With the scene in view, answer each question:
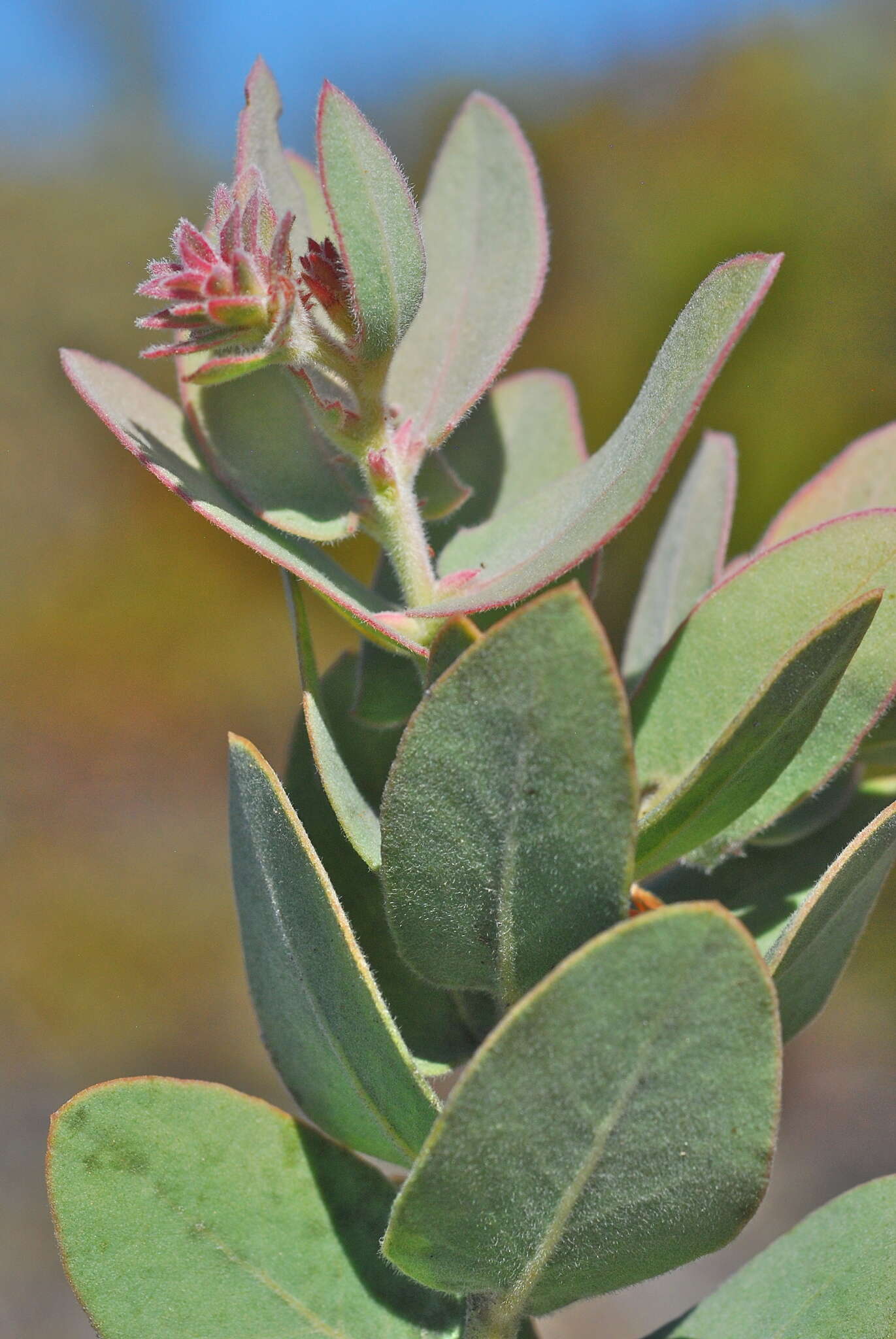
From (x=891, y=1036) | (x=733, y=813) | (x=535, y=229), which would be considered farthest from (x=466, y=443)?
(x=891, y=1036)

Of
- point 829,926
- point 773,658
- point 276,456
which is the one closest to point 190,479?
point 276,456

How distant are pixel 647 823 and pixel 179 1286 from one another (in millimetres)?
433

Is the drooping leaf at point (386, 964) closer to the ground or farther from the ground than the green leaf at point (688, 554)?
closer to the ground

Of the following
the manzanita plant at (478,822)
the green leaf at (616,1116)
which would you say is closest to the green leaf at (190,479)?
the manzanita plant at (478,822)

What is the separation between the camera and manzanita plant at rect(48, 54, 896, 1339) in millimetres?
519

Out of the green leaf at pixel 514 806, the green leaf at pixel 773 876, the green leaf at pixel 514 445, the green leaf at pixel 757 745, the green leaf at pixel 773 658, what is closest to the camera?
the green leaf at pixel 514 806

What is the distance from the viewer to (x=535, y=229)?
876 mm

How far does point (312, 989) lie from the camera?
73cm

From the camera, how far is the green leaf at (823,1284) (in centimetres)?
69

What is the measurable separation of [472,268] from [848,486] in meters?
0.37

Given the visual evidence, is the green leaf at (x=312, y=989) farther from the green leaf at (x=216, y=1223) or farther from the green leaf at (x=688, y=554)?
the green leaf at (x=688, y=554)

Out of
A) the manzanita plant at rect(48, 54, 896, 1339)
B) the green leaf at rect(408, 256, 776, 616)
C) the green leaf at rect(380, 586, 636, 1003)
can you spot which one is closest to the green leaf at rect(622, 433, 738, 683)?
the manzanita plant at rect(48, 54, 896, 1339)

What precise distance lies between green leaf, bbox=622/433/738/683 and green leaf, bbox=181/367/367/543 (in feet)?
1.03

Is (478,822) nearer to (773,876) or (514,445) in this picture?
(773,876)
